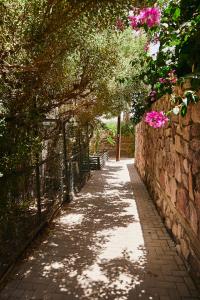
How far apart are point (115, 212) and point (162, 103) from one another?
3041 mm

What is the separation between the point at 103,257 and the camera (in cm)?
503

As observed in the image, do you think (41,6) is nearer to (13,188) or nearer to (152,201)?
(13,188)

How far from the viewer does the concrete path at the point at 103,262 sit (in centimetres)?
393

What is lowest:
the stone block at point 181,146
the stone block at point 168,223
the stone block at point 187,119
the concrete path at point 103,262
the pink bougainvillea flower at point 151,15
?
the concrete path at point 103,262

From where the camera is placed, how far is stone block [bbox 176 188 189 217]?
4.61 m

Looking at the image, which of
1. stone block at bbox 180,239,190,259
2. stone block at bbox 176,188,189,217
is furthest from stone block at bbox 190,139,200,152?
stone block at bbox 180,239,190,259

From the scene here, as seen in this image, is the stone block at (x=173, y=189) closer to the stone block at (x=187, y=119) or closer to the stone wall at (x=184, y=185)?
the stone wall at (x=184, y=185)

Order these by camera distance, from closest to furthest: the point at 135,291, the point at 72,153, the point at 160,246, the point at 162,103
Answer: the point at 135,291 → the point at 160,246 → the point at 162,103 → the point at 72,153

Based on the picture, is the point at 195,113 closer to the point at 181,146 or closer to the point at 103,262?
the point at 181,146

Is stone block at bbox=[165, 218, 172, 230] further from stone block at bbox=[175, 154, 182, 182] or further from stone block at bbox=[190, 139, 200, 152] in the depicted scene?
stone block at bbox=[190, 139, 200, 152]

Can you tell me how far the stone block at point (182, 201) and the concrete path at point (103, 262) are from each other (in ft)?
2.62

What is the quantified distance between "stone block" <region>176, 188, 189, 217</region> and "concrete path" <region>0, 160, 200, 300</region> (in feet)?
2.62

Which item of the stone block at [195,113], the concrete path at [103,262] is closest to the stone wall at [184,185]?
the stone block at [195,113]

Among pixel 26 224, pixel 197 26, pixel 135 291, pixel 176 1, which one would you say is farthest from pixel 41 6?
pixel 135 291
